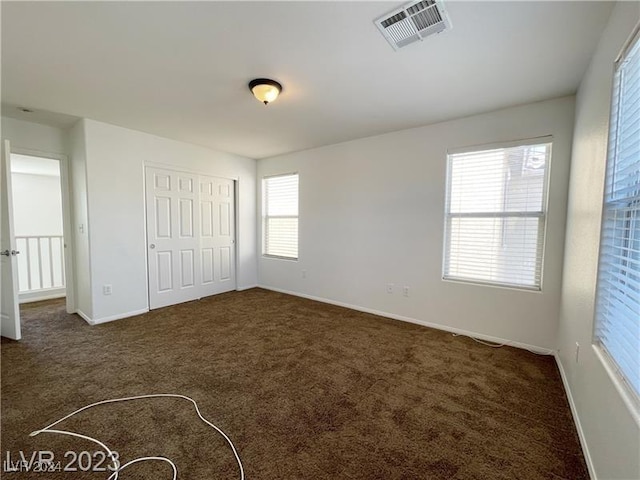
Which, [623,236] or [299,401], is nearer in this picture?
[623,236]

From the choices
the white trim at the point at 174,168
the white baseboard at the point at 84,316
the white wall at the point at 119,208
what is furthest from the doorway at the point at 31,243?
the white trim at the point at 174,168

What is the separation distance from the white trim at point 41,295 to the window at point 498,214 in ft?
18.8

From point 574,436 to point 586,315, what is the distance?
0.73 m

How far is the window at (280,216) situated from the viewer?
4.77 m

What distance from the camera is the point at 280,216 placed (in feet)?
16.3

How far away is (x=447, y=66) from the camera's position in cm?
207

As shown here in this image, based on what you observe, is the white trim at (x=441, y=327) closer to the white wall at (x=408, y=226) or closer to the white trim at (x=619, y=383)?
the white wall at (x=408, y=226)

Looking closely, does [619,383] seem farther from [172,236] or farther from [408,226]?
[172,236]

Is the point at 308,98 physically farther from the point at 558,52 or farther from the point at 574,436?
the point at 574,436

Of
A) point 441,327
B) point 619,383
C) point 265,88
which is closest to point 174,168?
point 265,88

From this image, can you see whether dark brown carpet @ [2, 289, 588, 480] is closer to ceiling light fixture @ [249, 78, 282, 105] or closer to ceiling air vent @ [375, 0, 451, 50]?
ceiling light fixture @ [249, 78, 282, 105]

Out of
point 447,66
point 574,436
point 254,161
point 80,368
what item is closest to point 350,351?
point 574,436

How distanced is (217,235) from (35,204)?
4.12m

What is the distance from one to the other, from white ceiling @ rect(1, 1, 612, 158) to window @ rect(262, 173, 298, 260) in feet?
5.70
